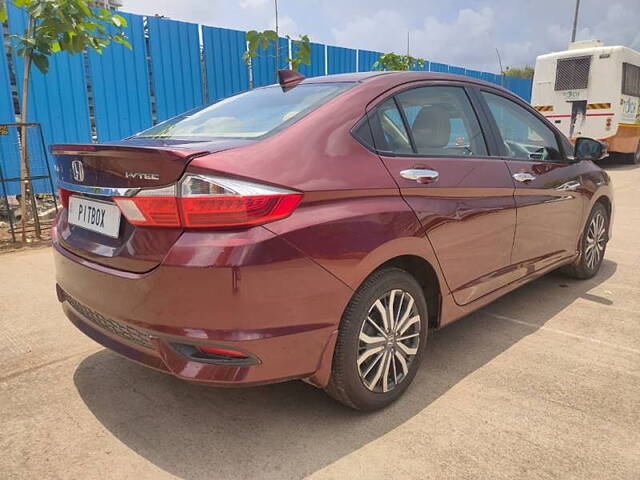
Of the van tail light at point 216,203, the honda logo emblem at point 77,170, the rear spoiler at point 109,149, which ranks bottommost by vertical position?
the van tail light at point 216,203

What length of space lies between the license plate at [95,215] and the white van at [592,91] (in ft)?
48.6

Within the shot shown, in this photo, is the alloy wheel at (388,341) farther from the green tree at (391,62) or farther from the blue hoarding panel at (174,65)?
the green tree at (391,62)

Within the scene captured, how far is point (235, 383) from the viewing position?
1.90m

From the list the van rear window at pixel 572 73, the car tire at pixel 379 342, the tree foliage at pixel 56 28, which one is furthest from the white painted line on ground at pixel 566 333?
the van rear window at pixel 572 73

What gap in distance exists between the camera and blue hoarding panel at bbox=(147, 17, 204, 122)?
27.6 feet

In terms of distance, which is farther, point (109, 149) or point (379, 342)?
point (379, 342)

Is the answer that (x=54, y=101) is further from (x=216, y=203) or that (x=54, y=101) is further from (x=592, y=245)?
(x=592, y=245)

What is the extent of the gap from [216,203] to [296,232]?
0.31 meters

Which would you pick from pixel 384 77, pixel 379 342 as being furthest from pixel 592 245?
pixel 379 342

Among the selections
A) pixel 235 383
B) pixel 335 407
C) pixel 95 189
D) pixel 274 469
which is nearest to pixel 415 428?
pixel 335 407

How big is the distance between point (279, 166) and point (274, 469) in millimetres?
1198

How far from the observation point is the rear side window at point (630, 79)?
45.4ft

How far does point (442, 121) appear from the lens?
2820mm

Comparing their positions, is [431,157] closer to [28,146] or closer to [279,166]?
[279,166]
